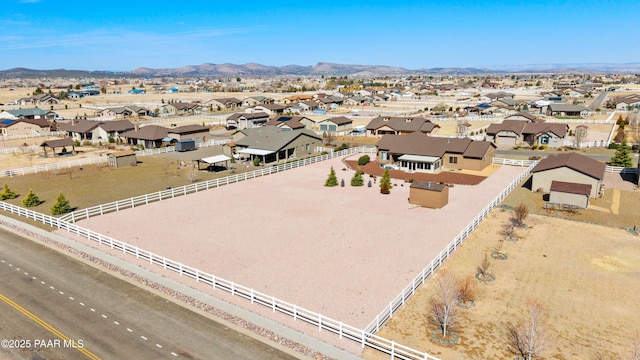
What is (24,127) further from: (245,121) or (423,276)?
(423,276)

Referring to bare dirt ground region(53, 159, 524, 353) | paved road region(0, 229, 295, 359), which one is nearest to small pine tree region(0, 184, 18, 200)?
bare dirt ground region(53, 159, 524, 353)

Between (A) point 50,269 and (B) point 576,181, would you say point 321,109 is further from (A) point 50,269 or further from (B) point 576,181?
(A) point 50,269

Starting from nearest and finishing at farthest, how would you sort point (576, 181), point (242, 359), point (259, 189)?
1. point (242, 359)
2. point (576, 181)
3. point (259, 189)

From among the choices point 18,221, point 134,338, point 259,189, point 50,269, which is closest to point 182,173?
point 259,189

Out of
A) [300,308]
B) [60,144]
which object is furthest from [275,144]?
[300,308]

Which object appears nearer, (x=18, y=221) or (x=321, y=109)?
(x=18, y=221)
